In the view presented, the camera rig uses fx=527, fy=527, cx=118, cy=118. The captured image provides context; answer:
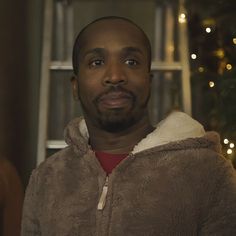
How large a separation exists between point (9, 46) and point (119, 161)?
1098mm

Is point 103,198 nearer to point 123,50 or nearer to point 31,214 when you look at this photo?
point 31,214

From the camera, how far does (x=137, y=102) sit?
105 centimetres

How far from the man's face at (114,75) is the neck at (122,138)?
0.02 m

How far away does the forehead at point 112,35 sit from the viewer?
41.8 inches

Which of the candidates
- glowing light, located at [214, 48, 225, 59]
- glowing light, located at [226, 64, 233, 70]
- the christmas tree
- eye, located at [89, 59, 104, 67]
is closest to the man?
eye, located at [89, 59, 104, 67]

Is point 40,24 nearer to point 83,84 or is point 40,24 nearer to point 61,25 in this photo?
point 61,25

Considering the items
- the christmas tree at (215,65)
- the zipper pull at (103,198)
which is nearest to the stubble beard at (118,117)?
the zipper pull at (103,198)

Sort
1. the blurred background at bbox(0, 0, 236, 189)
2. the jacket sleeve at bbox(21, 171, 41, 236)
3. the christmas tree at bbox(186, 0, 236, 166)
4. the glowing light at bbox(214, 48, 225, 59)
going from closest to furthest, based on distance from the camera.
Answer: the jacket sleeve at bbox(21, 171, 41, 236) → the christmas tree at bbox(186, 0, 236, 166) → the blurred background at bbox(0, 0, 236, 189) → the glowing light at bbox(214, 48, 225, 59)

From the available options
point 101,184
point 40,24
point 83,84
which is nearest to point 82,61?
point 83,84

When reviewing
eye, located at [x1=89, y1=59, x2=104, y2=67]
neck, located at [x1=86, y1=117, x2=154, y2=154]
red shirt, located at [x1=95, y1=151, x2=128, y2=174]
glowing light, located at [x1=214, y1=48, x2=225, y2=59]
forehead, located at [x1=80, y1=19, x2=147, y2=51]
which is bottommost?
red shirt, located at [x1=95, y1=151, x2=128, y2=174]

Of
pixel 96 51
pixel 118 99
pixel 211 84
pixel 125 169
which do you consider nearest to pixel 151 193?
pixel 125 169

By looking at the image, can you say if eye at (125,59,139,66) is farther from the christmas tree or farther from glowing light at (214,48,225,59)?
glowing light at (214,48,225,59)

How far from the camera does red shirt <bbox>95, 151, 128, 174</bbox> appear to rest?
108 cm

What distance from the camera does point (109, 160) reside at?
109cm
